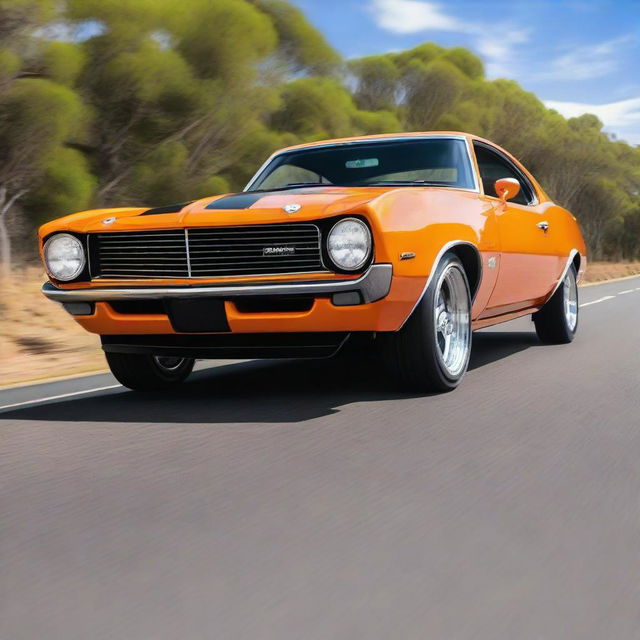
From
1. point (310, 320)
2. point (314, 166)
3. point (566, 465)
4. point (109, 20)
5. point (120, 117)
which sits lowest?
point (566, 465)

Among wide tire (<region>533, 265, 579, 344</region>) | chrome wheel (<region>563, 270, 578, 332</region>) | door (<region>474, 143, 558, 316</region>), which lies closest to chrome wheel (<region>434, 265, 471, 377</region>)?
door (<region>474, 143, 558, 316</region>)

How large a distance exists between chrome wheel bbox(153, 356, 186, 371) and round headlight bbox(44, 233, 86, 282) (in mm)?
871

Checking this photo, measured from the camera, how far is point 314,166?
24.4 ft

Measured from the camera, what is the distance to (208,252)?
579 centimetres

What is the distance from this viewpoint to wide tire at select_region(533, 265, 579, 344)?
29.7 ft

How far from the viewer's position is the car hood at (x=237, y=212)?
5617 mm

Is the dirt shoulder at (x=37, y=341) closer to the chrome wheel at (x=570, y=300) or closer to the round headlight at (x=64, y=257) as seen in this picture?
the round headlight at (x=64, y=257)

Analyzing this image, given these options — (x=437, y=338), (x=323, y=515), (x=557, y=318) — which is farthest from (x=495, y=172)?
(x=323, y=515)

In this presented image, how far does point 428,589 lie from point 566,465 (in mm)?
1677

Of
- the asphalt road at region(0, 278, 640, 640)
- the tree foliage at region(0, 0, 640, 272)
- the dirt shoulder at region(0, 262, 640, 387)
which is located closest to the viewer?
the asphalt road at region(0, 278, 640, 640)

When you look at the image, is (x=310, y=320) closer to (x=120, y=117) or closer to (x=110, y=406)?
(x=110, y=406)

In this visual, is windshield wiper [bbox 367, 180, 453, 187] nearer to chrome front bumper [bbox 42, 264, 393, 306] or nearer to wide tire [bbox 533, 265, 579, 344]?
chrome front bumper [bbox 42, 264, 393, 306]

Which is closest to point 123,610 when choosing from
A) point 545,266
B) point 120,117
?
point 545,266

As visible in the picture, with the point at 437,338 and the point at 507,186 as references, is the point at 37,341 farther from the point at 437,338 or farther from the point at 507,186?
the point at 437,338
